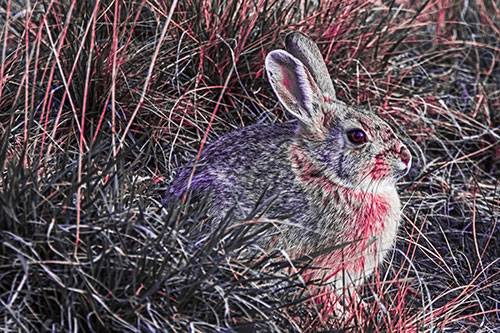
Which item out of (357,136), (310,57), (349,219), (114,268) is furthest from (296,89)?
(114,268)

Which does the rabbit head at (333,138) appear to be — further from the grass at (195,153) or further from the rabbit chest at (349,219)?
the grass at (195,153)

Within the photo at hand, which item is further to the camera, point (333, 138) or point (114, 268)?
point (333, 138)

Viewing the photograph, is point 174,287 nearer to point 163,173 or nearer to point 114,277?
point 114,277

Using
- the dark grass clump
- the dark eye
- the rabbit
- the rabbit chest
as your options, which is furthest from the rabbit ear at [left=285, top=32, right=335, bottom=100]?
the dark grass clump

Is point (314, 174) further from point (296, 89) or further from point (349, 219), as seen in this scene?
point (296, 89)

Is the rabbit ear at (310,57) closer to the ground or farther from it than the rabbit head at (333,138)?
farther from it

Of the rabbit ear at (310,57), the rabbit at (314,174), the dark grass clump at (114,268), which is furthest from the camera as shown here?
the rabbit ear at (310,57)

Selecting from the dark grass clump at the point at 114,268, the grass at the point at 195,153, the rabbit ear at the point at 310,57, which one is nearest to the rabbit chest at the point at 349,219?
the grass at the point at 195,153

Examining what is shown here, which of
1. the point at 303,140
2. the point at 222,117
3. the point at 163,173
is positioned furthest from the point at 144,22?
the point at 303,140
